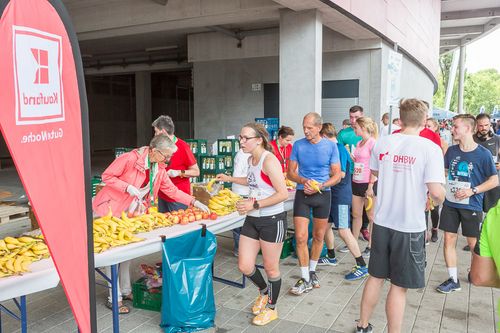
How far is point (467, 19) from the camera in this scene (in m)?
26.9

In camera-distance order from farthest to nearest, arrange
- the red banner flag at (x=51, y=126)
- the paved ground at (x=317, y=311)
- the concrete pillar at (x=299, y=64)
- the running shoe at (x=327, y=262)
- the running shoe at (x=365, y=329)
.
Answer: the concrete pillar at (x=299, y=64) → the running shoe at (x=327, y=262) → the paved ground at (x=317, y=311) → the running shoe at (x=365, y=329) → the red banner flag at (x=51, y=126)

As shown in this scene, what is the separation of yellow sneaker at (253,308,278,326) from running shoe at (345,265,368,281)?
1426mm

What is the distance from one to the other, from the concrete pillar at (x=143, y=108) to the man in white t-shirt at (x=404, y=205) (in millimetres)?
22823

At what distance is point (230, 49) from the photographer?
13.5 m

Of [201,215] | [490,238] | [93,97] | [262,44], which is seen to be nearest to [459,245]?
[201,215]

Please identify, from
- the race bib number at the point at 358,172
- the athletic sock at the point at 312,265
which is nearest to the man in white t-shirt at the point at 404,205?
the athletic sock at the point at 312,265

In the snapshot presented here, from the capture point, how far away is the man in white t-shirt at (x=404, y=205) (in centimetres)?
316

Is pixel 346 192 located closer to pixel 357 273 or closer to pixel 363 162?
pixel 363 162

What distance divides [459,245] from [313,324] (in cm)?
375

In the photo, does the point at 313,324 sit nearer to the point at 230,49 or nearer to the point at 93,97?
the point at 230,49

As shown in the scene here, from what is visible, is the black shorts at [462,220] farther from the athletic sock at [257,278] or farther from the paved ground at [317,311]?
the athletic sock at [257,278]

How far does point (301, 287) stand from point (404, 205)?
189cm

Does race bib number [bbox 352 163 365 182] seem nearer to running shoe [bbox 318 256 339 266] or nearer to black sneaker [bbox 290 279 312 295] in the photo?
running shoe [bbox 318 256 339 266]

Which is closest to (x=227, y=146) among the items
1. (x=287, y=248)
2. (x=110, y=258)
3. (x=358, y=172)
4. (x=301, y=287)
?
(x=287, y=248)
